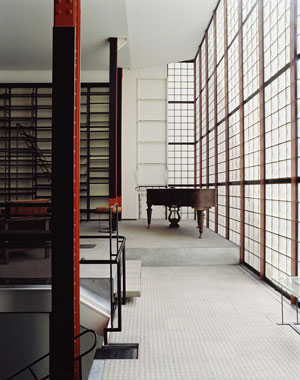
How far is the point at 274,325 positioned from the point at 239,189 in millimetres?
2589

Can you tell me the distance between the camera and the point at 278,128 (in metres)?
3.43

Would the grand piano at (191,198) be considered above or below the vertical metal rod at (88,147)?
below

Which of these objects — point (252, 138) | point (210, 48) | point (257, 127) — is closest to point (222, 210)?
point (252, 138)

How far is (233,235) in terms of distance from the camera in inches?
202

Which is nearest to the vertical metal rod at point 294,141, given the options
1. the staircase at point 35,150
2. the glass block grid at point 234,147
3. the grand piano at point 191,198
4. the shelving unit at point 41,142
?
the glass block grid at point 234,147

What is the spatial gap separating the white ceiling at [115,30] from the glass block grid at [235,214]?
11.7 ft

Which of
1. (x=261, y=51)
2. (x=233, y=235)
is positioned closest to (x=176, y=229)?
(x=233, y=235)

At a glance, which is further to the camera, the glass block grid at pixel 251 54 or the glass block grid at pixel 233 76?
the glass block grid at pixel 233 76

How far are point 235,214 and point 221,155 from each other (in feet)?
4.34

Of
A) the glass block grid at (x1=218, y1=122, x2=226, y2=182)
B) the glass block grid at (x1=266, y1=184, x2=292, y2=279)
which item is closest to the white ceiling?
the glass block grid at (x1=218, y1=122, x2=226, y2=182)

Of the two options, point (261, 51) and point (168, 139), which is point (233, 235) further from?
point (168, 139)

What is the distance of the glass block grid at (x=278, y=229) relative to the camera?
10.5 ft

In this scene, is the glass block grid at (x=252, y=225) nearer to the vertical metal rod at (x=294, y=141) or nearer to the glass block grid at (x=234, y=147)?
the glass block grid at (x=234, y=147)

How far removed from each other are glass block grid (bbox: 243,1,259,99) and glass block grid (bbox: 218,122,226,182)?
1.36 meters
